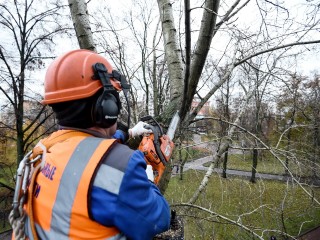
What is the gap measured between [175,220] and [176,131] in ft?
2.45

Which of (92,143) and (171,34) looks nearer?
Answer: (92,143)

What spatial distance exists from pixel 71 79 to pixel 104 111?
0.25 metres

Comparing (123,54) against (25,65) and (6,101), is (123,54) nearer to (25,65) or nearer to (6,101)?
(25,65)

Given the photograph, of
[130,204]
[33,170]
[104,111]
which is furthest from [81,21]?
[130,204]

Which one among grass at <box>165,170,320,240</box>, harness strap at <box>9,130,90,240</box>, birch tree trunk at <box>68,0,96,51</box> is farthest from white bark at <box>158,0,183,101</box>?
grass at <box>165,170,320,240</box>

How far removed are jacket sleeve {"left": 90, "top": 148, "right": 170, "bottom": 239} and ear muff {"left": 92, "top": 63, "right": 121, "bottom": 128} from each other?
0.29 metres

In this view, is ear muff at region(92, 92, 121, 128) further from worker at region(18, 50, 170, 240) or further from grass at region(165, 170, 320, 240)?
grass at region(165, 170, 320, 240)

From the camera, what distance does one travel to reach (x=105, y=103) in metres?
1.28

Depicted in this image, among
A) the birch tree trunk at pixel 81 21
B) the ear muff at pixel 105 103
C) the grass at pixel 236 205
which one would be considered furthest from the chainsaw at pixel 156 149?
the grass at pixel 236 205

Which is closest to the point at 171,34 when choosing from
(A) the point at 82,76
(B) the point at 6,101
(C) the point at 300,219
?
(A) the point at 82,76

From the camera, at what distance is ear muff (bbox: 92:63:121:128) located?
1.28 meters

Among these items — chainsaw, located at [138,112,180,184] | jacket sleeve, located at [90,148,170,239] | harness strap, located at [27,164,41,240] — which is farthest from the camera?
chainsaw, located at [138,112,180,184]

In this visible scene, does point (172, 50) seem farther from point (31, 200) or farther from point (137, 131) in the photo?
point (31, 200)

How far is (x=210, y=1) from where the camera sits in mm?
1472
